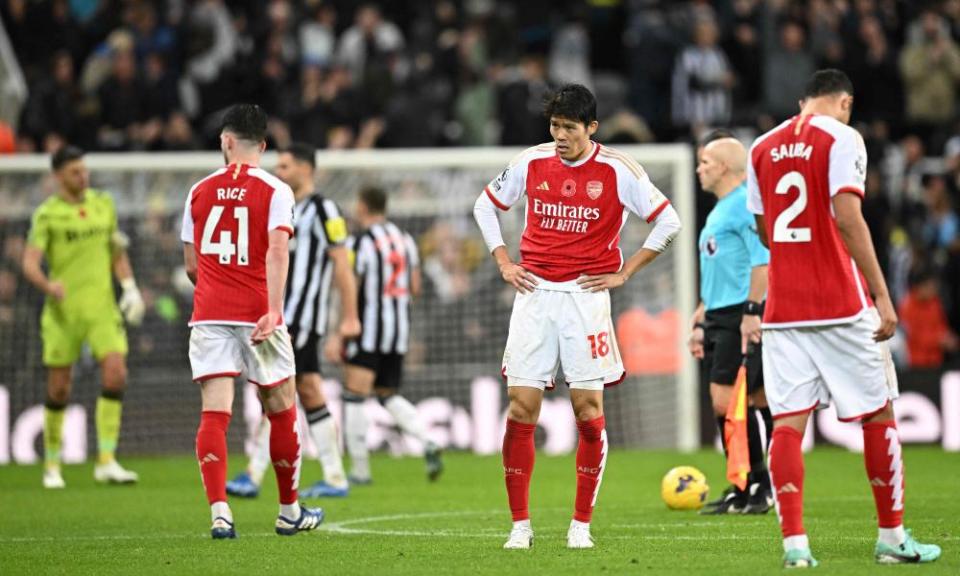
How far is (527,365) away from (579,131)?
125 cm

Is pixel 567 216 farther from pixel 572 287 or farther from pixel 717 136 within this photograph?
pixel 717 136

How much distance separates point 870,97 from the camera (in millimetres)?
21688

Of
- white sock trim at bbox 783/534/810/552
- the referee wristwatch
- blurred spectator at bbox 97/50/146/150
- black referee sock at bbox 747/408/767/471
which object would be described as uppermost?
blurred spectator at bbox 97/50/146/150

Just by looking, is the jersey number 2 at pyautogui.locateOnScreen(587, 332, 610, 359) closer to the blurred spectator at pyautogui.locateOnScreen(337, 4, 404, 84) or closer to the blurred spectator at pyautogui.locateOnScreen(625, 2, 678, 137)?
the blurred spectator at pyautogui.locateOnScreen(625, 2, 678, 137)

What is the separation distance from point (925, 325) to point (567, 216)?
11899 mm

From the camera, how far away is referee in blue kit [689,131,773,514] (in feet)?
35.7

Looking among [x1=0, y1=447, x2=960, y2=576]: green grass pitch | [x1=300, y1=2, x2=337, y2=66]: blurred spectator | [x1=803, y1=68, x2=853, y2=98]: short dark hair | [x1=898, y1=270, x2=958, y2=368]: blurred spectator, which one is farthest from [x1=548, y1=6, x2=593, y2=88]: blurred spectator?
[x1=803, y1=68, x2=853, y2=98]: short dark hair

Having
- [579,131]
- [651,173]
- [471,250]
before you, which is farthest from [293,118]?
[579,131]

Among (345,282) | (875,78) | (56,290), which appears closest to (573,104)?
(345,282)

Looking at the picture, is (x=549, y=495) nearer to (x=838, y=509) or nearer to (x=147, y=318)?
(x=838, y=509)

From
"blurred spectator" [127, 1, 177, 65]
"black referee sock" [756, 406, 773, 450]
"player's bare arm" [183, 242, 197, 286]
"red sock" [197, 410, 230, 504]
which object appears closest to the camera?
"red sock" [197, 410, 230, 504]

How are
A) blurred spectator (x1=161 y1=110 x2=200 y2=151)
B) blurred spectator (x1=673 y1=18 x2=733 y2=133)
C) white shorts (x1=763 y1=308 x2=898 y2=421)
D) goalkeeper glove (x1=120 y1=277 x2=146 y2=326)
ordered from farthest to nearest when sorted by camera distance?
blurred spectator (x1=673 y1=18 x2=733 y2=133), blurred spectator (x1=161 y1=110 x2=200 y2=151), goalkeeper glove (x1=120 y1=277 x2=146 y2=326), white shorts (x1=763 y1=308 x2=898 y2=421)

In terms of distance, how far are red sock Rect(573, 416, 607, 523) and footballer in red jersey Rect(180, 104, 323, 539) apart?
1.81m

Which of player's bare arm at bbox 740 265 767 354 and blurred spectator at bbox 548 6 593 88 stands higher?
blurred spectator at bbox 548 6 593 88
